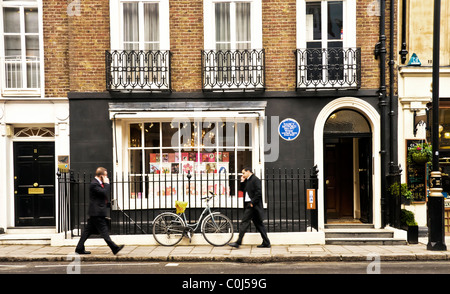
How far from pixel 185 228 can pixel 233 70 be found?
14.8 ft

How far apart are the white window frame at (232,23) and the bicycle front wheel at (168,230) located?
487 centimetres

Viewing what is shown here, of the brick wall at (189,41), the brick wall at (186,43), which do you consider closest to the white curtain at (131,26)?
the brick wall at (189,41)

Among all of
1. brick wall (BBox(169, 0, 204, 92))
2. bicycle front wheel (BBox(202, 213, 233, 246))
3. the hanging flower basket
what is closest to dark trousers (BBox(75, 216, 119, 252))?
bicycle front wheel (BBox(202, 213, 233, 246))

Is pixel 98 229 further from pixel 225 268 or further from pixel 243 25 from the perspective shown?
pixel 243 25

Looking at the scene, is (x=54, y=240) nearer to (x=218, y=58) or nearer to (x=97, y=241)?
(x=97, y=241)

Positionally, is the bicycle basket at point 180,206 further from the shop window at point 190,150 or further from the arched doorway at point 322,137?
the arched doorway at point 322,137

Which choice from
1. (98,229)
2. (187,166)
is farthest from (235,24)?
(98,229)

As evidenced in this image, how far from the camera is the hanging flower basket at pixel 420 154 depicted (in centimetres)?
1092

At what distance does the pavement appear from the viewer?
8656 millimetres

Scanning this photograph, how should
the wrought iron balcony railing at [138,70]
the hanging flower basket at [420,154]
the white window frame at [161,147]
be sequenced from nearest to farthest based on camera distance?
the hanging flower basket at [420,154] → the white window frame at [161,147] → the wrought iron balcony railing at [138,70]

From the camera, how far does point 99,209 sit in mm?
8703

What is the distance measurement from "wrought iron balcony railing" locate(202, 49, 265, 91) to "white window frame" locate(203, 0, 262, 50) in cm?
27

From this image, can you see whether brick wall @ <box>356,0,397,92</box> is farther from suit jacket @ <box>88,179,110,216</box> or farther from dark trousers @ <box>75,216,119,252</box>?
dark trousers @ <box>75,216,119,252</box>
